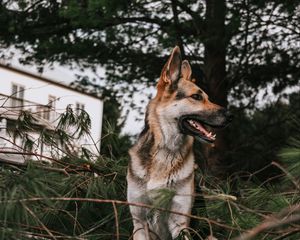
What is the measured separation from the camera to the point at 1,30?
9508mm

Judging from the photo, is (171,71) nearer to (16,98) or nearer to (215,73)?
(16,98)

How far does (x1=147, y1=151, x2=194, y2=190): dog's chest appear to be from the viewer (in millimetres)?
3369

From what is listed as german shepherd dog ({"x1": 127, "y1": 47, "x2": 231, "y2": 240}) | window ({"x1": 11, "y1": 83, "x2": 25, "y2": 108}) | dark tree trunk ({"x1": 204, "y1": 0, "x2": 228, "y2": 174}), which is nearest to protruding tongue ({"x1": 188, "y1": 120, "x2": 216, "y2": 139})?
german shepherd dog ({"x1": 127, "y1": 47, "x2": 231, "y2": 240})

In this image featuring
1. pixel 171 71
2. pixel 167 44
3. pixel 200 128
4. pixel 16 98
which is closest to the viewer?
pixel 200 128

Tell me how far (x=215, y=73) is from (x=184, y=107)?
6.58 meters

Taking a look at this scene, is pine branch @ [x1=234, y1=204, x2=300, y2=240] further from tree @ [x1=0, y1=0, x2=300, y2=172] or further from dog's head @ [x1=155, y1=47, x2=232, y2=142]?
tree @ [x1=0, y1=0, x2=300, y2=172]

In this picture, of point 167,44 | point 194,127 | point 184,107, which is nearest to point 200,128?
point 194,127

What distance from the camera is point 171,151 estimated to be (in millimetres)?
3422

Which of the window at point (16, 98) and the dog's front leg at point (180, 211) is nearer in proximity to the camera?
the dog's front leg at point (180, 211)

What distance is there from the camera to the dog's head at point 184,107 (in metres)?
3.35

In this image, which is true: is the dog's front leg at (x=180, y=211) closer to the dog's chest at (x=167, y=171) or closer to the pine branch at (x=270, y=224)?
the dog's chest at (x=167, y=171)

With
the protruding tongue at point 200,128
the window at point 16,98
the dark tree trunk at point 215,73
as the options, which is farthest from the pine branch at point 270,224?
the dark tree trunk at point 215,73

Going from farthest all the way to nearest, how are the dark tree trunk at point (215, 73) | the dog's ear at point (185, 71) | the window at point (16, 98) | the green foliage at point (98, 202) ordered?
the dark tree trunk at point (215, 73) < the window at point (16, 98) < the dog's ear at point (185, 71) < the green foliage at point (98, 202)

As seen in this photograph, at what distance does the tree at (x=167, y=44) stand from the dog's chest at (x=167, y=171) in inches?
220
